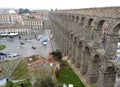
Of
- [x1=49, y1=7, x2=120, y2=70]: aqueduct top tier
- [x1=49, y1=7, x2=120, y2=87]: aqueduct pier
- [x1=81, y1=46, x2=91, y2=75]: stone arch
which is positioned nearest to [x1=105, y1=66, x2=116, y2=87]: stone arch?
[x1=49, y1=7, x2=120, y2=87]: aqueduct pier

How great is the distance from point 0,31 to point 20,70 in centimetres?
6652

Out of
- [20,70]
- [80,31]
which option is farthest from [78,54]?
[20,70]

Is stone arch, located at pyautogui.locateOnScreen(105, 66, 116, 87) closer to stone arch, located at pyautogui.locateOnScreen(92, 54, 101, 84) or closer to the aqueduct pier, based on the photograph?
the aqueduct pier

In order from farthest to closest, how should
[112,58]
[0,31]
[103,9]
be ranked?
[0,31] < [103,9] < [112,58]

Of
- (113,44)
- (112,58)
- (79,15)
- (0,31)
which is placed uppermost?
(79,15)

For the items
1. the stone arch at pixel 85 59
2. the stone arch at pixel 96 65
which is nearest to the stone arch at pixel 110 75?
the stone arch at pixel 96 65

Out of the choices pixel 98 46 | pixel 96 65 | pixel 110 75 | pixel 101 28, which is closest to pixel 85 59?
pixel 96 65

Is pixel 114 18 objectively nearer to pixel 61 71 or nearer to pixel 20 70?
pixel 61 71

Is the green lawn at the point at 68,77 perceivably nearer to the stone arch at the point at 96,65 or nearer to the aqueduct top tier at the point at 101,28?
the stone arch at the point at 96,65

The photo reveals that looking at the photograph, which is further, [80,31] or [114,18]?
[80,31]

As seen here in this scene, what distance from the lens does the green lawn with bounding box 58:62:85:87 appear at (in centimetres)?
3070

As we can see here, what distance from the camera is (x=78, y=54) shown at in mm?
36812

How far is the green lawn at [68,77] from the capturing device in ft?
101

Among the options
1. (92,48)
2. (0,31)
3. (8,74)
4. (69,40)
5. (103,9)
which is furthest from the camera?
(0,31)
